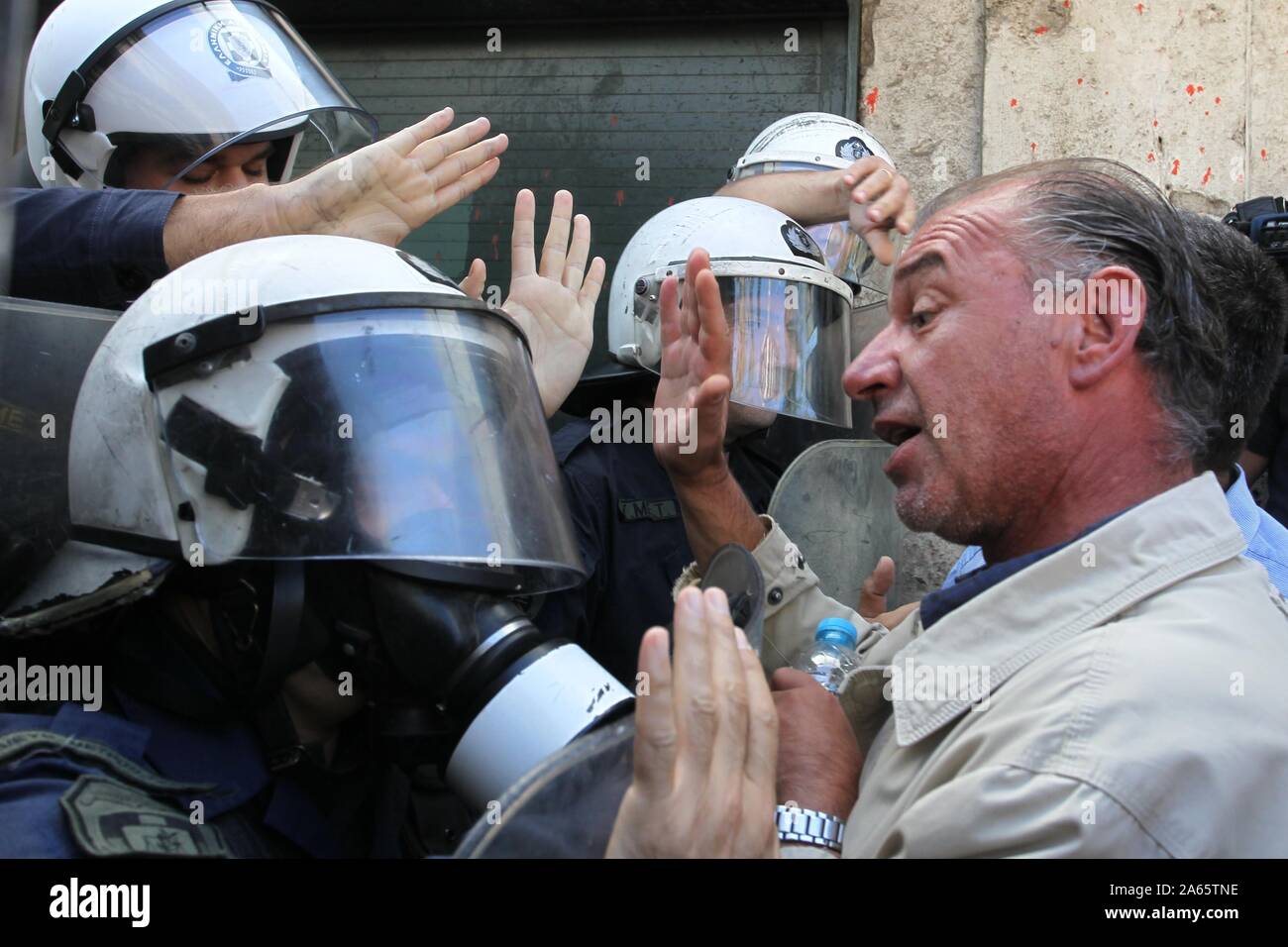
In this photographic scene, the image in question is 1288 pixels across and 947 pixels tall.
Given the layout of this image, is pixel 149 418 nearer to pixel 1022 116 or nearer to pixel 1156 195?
pixel 1156 195

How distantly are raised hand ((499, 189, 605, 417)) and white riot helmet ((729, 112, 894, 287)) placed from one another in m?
0.87

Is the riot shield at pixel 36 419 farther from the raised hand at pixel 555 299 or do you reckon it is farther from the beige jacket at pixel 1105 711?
the beige jacket at pixel 1105 711

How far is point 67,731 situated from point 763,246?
2035 millimetres

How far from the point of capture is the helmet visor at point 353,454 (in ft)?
6.04

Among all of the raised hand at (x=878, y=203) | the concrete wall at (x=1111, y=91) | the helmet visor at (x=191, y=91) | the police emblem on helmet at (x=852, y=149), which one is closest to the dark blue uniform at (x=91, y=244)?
the helmet visor at (x=191, y=91)

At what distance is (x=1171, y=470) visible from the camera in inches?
75.6

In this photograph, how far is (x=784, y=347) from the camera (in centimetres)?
326

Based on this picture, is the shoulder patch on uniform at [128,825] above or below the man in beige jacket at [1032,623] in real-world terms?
below

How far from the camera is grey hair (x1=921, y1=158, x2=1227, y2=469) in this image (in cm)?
195

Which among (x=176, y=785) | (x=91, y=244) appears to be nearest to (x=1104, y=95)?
(x=91, y=244)

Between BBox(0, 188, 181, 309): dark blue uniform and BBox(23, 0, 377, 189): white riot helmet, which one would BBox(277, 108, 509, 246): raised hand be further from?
BBox(23, 0, 377, 189): white riot helmet

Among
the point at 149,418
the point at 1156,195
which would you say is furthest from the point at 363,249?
the point at 1156,195

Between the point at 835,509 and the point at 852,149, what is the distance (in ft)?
4.06

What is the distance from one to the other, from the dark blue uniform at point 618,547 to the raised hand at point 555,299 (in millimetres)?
207
